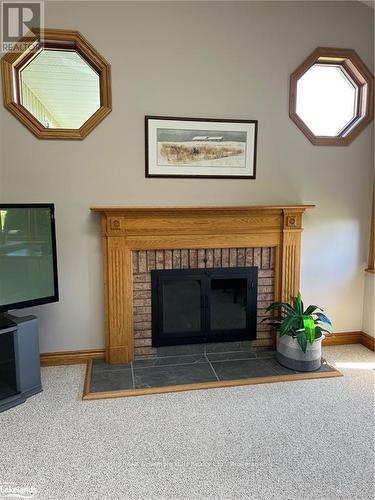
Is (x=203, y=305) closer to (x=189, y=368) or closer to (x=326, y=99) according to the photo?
(x=189, y=368)

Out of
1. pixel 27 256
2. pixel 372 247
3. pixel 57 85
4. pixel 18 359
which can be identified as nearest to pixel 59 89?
pixel 57 85

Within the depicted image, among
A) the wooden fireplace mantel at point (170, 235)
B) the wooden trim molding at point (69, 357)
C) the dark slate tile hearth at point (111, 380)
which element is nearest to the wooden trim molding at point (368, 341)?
the wooden fireplace mantel at point (170, 235)

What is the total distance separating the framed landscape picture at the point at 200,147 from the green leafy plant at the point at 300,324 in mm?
1183

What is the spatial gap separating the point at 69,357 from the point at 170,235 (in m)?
1.34

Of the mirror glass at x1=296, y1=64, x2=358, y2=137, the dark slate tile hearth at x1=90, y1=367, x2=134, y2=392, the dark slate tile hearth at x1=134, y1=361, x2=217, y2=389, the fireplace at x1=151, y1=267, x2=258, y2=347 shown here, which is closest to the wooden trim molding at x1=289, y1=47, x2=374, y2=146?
the mirror glass at x1=296, y1=64, x2=358, y2=137

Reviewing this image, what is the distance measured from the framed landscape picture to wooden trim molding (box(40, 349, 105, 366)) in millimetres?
1581

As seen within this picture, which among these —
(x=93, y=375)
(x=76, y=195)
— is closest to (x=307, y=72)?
(x=76, y=195)

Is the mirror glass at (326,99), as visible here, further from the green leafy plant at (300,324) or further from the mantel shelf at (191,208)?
the green leafy plant at (300,324)

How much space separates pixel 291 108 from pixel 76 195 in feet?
6.45

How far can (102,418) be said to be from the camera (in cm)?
233

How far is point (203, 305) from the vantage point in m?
3.22

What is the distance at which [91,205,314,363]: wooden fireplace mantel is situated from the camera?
9.73 ft

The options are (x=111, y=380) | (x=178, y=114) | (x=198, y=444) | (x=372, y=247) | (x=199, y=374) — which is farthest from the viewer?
(x=372, y=247)

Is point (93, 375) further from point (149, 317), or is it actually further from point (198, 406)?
point (198, 406)
